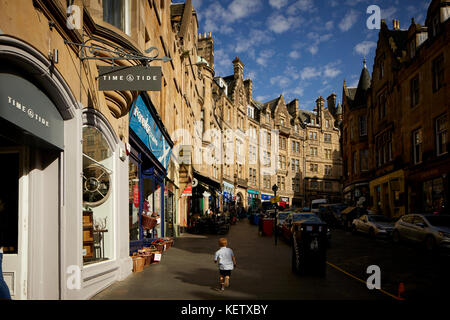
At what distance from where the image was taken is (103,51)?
7.88 m

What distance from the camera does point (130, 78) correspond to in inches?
294

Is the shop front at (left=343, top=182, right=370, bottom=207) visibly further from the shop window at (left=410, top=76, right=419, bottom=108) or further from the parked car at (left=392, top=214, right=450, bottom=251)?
the parked car at (left=392, top=214, right=450, bottom=251)

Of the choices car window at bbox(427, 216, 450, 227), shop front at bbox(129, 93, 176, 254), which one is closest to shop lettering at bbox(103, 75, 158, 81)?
shop front at bbox(129, 93, 176, 254)

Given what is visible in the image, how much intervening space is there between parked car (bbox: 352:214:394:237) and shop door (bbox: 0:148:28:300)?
56.5 ft

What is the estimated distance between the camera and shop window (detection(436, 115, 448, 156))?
67.1 ft

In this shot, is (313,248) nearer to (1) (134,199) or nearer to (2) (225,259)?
(2) (225,259)

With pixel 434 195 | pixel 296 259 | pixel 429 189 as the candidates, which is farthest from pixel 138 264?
pixel 429 189

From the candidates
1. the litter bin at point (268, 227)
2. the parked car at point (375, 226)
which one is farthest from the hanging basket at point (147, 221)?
the parked car at point (375, 226)

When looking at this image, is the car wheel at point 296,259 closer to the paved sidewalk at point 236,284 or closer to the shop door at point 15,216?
the paved sidewalk at point 236,284

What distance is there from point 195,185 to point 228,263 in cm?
1917

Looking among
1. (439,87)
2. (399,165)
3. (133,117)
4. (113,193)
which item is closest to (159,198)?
(133,117)

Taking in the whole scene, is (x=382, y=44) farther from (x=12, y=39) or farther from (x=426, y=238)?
(x=12, y=39)

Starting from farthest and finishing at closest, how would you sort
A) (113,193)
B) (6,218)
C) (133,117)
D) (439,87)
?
(439,87) → (133,117) → (113,193) → (6,218)
